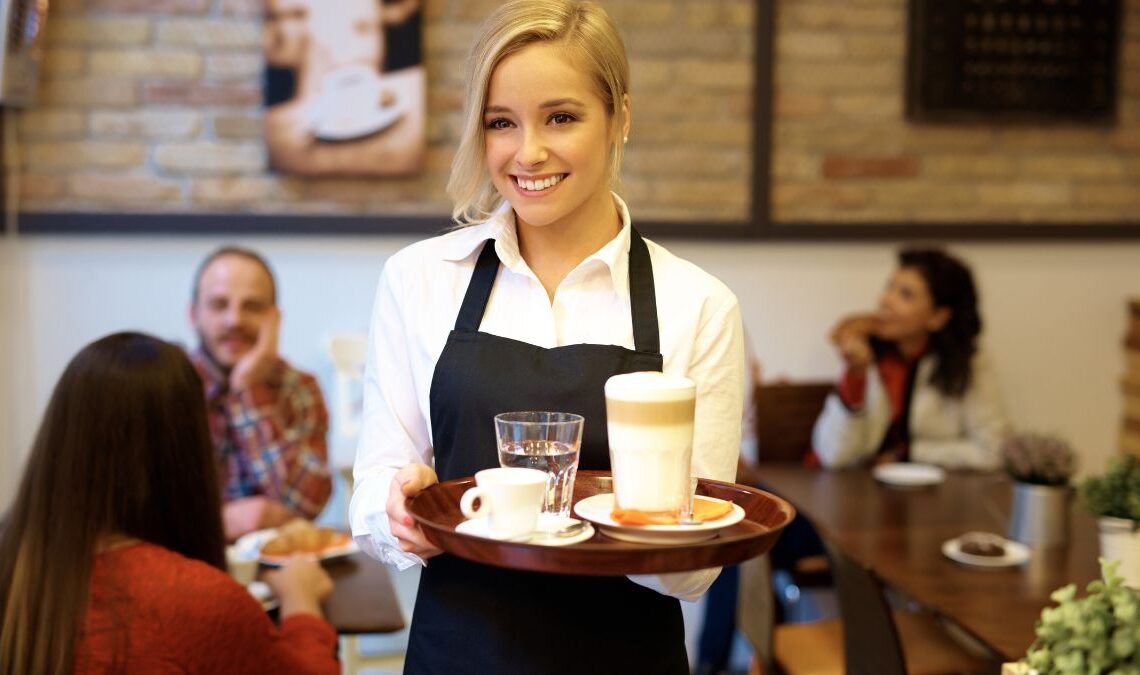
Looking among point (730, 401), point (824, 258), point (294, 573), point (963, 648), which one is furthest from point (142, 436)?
point (824, 258)

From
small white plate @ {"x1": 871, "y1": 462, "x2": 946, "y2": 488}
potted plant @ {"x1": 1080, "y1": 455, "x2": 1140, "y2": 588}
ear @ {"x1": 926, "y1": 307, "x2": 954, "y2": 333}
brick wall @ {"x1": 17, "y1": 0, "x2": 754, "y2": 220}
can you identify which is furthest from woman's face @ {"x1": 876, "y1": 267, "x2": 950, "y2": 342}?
potted plant @ {"x1": 1080, "y1": 455, "x2": 1140, "y2": 588}

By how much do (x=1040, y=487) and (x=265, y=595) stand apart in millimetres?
1754

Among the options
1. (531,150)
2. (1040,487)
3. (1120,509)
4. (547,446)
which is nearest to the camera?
(547,446)

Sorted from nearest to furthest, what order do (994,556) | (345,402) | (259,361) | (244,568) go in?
1. (244,568)
2. (994,556)
3. (259,361)
4. (345,402)

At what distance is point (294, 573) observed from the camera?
2.27 meters

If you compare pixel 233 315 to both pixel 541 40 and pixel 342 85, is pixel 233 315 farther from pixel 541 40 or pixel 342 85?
pixel 541 40

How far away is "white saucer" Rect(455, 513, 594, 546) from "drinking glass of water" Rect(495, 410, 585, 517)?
0.03 meters

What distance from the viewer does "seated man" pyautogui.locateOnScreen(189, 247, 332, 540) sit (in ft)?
9.84

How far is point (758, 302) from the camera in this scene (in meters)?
4.30

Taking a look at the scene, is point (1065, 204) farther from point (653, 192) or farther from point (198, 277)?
point (198, 277)

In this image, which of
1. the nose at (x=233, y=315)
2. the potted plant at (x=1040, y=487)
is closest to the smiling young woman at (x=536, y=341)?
the potted plant at (x=1040, y=487)

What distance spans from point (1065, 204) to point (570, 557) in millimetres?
3770

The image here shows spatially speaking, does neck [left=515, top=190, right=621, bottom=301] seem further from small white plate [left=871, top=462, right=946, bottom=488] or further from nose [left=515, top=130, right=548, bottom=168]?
small white plate [left=871, top=462, right=946, bottom=488]

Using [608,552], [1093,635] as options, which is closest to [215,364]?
[608,552]
